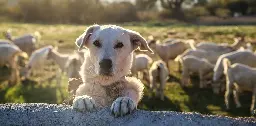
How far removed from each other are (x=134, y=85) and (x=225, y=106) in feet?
25.5

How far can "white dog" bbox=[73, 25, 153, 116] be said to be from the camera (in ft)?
15.7

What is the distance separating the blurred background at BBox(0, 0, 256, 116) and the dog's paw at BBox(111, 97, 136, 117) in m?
8.09

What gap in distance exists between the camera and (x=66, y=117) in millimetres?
3795

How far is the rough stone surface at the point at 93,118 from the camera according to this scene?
11.5 feet

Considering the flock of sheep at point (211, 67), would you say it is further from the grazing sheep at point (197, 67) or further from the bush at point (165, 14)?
the bush at point (165, 14)

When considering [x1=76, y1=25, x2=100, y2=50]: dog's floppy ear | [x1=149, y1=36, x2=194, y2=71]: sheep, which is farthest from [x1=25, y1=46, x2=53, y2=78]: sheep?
[x1=76, y1=25, x2=100, y2=50]: dog's floppy ear

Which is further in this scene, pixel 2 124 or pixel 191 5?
pixel 191 5

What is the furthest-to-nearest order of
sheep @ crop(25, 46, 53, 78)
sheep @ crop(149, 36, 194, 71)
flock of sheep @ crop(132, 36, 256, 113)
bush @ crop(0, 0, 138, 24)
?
bush @ crop(0, 0, 138, 24), sheep @ crop(149, 36, 194, 71), sheep @ crop(25, 46, 53, 78), flock of sheep @ crop(132, 36, 256, 113)

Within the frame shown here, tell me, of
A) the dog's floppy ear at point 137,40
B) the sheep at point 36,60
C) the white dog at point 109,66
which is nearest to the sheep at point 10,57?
the sheep at point 36,60

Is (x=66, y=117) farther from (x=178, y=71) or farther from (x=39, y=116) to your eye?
(x=178, y=71)

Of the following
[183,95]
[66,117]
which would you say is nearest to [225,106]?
[183,95]

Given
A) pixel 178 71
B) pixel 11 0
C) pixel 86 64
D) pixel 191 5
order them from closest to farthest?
pixel 86 64
pixel 178 71
pixel 11 0
pixel 191 5

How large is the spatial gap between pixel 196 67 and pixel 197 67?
1.3 inches

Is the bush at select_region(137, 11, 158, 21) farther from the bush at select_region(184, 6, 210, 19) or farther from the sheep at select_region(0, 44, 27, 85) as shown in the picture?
the sheep at select_region(0, 44, 27, 85)
